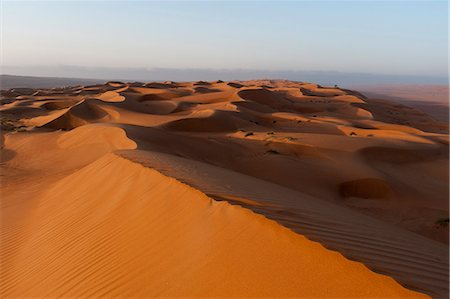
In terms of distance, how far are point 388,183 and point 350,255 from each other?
799 cm

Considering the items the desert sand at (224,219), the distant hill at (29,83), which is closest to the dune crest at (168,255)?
the desert sand at (224,219)

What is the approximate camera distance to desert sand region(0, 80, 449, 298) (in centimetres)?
342

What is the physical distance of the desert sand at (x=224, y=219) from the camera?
3.42m

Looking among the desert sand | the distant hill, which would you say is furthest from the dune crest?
the distant hill

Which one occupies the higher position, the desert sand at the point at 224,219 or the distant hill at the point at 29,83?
the distant hill at the point at 29,83

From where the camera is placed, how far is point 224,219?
4.48 metres

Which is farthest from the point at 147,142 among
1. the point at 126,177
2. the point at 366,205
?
the point at 366,205

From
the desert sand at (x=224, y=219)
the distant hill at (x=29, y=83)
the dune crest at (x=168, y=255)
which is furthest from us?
the distant hill at (x=29, y=83)

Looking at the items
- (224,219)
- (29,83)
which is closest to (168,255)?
(224,219)

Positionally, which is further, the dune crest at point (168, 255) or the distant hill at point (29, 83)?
the distant hill at point (29, 83)

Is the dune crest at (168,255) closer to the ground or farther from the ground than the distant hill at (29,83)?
closer to the ground

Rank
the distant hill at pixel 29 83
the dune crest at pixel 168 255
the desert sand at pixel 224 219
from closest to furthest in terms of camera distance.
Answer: the dune crest at pixel 168 255 → the desert sand at pixel 224 219 → the distant hill at pixel 29 83

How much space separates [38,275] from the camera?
4.87 meters

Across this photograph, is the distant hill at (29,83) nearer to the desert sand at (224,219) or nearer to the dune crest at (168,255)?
the desert sand at (224,219)
